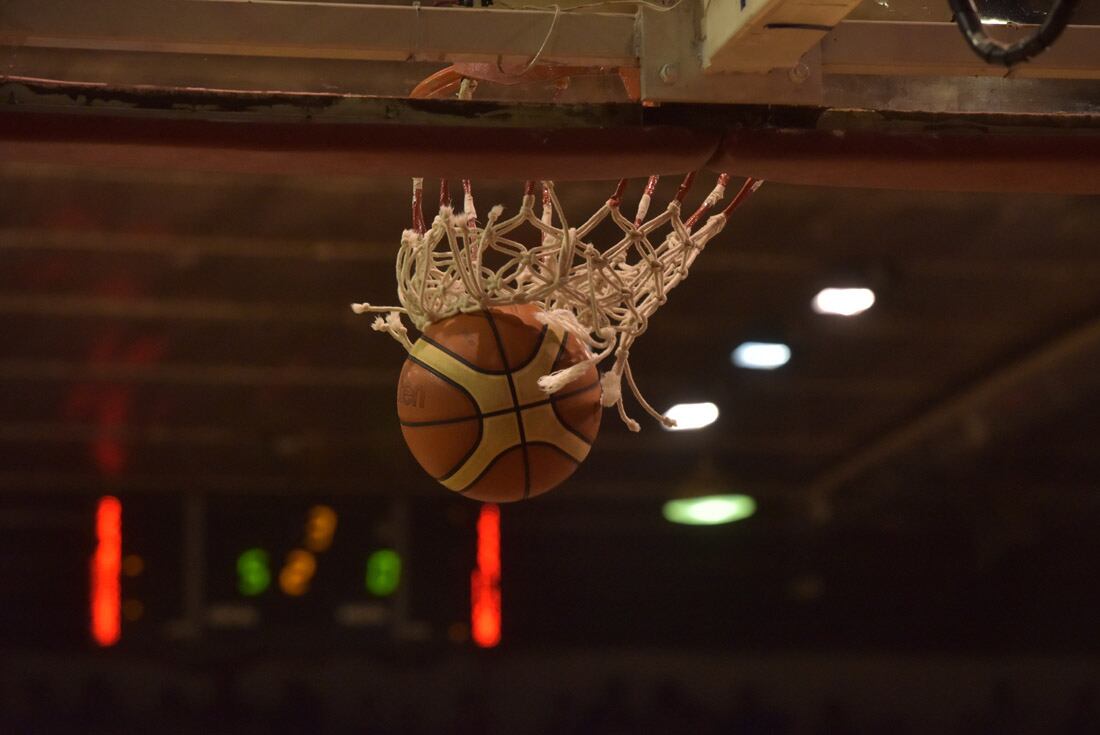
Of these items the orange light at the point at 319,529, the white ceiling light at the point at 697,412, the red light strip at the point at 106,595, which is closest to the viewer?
the white ceiling light at the point at 697,412

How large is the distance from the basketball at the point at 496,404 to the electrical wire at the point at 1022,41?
1.17 meters

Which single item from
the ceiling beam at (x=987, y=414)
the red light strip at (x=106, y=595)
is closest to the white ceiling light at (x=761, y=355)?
the ceiling beam at (x=987, y=414)

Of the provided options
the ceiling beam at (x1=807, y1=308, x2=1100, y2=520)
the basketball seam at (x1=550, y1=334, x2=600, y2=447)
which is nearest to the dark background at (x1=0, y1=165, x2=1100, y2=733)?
the ceiling beam at (x1=807, y1=308, x2=1100, y2=520)

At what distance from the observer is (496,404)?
2.58 meters

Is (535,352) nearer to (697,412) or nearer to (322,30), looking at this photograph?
(322,30)

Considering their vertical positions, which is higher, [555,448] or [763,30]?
[763,30]

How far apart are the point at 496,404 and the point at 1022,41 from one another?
1.28 m

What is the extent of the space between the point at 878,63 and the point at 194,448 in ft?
23.6

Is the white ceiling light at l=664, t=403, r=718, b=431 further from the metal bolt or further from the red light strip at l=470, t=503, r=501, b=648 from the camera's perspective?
the metal bolt

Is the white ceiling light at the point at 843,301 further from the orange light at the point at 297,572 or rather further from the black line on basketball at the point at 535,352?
the black line on basketball at the point at 535,352

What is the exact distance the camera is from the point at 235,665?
865 centimetres

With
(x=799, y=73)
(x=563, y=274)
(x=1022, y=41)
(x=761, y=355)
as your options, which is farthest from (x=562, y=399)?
(x=761, y=355)

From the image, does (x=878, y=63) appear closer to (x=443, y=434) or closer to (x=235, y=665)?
(x=443, y=434)

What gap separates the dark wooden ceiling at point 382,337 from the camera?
590cm
